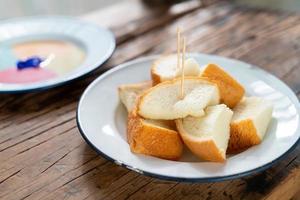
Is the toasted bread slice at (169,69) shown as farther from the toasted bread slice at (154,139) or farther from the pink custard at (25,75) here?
the pink custard at (25,75)

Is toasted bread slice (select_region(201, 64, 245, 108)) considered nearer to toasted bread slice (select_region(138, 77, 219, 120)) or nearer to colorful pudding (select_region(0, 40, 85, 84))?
toasted bread slice (select_region(138, 77, 219, 120))

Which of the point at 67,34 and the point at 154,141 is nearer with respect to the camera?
the point at 154,141

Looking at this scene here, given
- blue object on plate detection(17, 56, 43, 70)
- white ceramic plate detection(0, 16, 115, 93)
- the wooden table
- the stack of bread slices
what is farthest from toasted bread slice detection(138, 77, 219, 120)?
blue object on plate detection(17, 56, 43, 70)

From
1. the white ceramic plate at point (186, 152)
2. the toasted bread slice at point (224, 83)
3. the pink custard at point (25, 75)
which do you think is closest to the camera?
the white ceramic plate at point (186, 152)

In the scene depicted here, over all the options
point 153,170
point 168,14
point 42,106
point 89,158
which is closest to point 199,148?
point 153,170

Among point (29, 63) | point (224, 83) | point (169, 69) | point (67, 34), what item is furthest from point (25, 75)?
point (224, 83)

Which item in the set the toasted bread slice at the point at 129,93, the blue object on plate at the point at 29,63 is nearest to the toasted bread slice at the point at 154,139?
the toasted bread slice at the point at 129,93

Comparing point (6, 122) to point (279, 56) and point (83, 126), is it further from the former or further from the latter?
point (279, 56)

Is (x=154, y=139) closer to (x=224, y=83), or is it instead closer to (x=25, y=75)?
(x=224, y=83)
